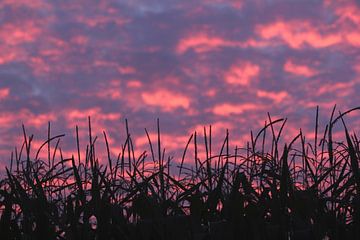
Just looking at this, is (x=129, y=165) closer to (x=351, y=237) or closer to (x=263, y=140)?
(x=263, y=140)

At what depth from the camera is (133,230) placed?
466 centimetres

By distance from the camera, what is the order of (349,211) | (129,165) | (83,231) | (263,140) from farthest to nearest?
(129,165)
(263,140)
(349,211)
(83,231)

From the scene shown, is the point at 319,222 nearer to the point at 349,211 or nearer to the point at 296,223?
the point at 296,223

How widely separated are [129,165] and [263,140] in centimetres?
157

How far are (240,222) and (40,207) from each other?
159 cm

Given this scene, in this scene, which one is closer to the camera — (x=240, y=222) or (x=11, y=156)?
(x=240, y=222)

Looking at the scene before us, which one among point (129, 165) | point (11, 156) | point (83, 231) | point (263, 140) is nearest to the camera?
point (83, 231)

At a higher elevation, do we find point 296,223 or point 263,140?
point 263,140

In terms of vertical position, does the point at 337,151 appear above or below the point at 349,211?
above

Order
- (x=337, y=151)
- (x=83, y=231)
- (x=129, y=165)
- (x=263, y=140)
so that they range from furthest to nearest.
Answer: (x=129, y=165) < (x=263, y=140) < (x=337, y=151) < (x=83, y=231)

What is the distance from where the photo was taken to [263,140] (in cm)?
632

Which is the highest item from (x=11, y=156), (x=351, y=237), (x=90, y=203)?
(x=11, y=156)

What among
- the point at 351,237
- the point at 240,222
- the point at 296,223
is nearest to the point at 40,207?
the point at 240,222

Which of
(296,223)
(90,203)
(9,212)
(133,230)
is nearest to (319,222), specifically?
(296,223)
